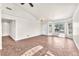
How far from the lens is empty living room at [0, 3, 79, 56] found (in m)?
2.38

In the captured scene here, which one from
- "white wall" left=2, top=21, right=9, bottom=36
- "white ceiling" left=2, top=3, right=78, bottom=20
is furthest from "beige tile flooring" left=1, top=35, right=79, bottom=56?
"white ceiling" left=2, top=3, right=78, bottom=20

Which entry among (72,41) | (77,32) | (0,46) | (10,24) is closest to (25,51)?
(0,46)

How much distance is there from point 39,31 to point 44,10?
0.82 meters

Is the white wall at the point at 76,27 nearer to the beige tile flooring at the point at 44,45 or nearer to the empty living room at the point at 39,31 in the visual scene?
the empty living room at the point at 39,31

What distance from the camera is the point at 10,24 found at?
2.48 metres

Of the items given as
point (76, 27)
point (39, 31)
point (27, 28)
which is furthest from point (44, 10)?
point (76, 27)

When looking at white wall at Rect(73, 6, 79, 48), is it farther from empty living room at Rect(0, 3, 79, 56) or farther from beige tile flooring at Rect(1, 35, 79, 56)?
beige tile flooring at Rect(1, 35, 79, 56)

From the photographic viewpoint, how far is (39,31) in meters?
2.88

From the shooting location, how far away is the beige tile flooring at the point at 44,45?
2.38 metres

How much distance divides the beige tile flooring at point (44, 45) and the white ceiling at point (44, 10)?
0.77 meters

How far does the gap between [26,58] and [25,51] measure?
42 centimetres

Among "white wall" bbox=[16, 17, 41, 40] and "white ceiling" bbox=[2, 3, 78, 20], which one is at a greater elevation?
"white ceiling" bbox=[2, 3, 78, 20]

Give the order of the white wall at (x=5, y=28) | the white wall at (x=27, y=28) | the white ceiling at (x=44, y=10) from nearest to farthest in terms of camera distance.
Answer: the white ceiling at (x=44, y=10), the white wall at (x=5, y=28), the white wall at (x=27, y=28)

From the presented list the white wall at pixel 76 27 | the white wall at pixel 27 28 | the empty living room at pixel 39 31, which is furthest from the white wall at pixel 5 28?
the white wall at pixel 76 27
